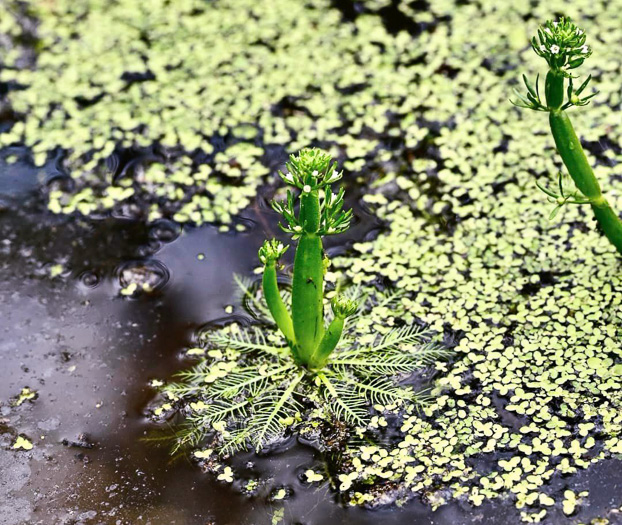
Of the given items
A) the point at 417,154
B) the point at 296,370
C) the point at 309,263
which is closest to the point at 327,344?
the point at 296,370

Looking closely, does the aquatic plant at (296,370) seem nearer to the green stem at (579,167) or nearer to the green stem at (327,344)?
the green stem at (327,344)

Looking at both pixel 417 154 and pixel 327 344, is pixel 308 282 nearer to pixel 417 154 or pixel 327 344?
pixel 327 344

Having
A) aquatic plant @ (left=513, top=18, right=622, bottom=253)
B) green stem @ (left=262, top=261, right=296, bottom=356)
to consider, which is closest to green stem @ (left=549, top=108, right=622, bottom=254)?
aquatic plant @ (left=513, top=18, right=622, bottom=253)

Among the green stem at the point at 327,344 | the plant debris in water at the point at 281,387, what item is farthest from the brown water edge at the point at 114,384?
the green stem at the point at 327,344

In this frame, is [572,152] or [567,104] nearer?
[567,104]

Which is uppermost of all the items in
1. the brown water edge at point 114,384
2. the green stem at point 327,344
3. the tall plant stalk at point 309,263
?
the tall plant stalk at point 309,263

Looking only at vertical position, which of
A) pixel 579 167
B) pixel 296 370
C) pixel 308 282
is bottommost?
pixel 296 370

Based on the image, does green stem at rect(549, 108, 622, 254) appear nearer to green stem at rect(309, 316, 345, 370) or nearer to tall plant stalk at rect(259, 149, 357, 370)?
tall plant stalk at rect(259, 149, 357, 370)
